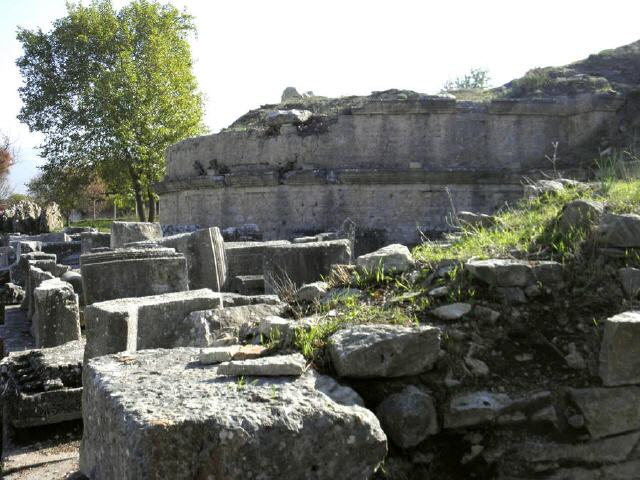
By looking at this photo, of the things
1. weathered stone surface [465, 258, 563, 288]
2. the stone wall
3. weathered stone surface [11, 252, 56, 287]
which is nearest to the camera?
weathered stone surface [465, 258, 563, 288]

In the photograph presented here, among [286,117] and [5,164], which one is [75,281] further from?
[5,164]

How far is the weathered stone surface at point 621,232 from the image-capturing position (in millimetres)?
3488

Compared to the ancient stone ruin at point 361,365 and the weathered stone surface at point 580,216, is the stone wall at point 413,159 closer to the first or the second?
the ancient stone ruin at point 361,365

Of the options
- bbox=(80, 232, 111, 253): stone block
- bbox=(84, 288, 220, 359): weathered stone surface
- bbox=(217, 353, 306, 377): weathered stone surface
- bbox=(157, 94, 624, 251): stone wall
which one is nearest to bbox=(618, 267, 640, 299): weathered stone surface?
bbox=(217, 353, 306, 377): weathered stone surface

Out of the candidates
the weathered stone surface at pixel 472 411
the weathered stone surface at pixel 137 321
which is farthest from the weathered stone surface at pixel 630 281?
the weathered stone surface at pixel 137 321

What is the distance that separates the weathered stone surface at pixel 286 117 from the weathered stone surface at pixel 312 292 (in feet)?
28.5

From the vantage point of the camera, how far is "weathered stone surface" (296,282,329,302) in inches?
151

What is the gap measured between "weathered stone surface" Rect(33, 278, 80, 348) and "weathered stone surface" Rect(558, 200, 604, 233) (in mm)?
3720

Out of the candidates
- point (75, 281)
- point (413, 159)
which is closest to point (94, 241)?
point (75, 281)

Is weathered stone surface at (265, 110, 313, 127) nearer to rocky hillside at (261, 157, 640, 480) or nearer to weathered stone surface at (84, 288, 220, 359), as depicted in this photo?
weathered stone surface at (84, 288, 220, 359)

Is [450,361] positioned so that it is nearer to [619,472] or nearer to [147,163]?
[619,472]

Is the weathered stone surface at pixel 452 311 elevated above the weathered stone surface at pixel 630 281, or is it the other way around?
the weathered stone surface at pixel 630 281

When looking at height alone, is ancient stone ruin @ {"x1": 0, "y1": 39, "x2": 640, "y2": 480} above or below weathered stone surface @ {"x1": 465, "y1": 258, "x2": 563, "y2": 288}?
below

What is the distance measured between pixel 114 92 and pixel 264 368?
2399 cm
